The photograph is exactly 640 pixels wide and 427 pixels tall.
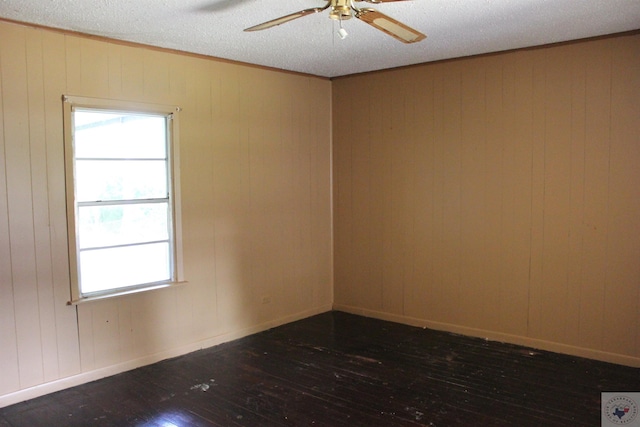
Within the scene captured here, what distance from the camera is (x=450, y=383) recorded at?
3.56 m

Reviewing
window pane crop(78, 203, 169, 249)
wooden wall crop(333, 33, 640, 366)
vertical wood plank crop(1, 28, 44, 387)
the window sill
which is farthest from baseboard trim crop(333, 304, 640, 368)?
vertical wood plank crop(1, 28, 44, 387)

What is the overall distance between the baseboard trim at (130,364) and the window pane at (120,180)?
4.08ft

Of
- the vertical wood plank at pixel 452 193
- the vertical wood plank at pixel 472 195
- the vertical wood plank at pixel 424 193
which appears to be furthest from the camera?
the vertical wood plank at pixel 424 193

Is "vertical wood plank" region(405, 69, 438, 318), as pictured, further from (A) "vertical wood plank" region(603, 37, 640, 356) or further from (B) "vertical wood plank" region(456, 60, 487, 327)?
(A) "vertical wood plank" region(603, 37, 640, 356)

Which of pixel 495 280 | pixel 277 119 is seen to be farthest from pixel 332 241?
pixel 495 280

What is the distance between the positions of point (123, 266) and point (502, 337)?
3160 millimetres

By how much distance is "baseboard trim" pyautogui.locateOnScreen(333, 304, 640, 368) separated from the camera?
153 inches

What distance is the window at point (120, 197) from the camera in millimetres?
3621

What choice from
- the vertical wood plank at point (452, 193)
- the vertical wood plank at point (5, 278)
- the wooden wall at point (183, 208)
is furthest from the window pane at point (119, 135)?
the vertical wood plank at point (452, 193)

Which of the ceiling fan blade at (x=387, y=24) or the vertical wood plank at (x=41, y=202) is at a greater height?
the ceiling fan blade at (x=387, y=24)

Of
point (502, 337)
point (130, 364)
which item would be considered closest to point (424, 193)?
point (502, 337)

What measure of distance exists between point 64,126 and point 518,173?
3481 millimetres

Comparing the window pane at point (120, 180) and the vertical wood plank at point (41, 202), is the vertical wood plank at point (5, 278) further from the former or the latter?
the window pane at point (120, 180)

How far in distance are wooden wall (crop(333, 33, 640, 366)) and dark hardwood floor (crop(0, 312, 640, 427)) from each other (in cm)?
44
